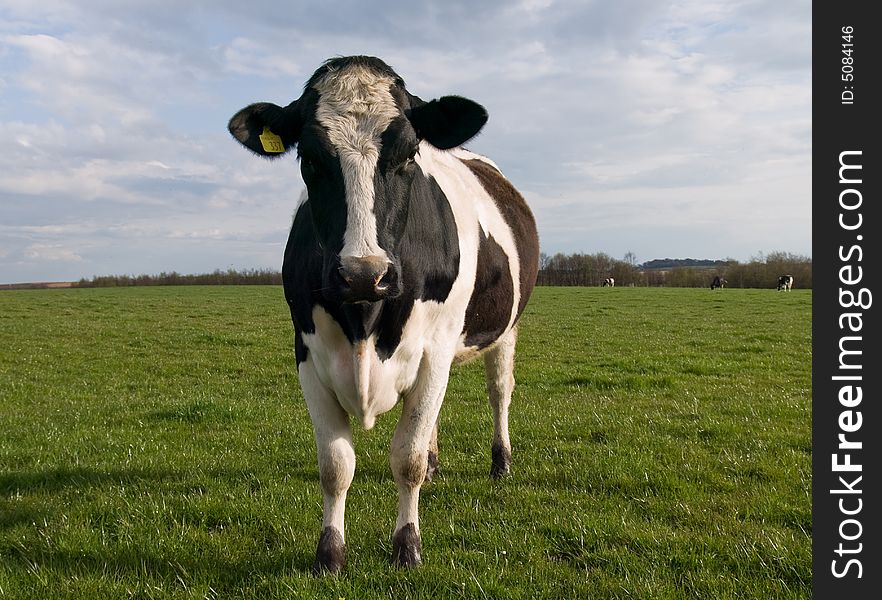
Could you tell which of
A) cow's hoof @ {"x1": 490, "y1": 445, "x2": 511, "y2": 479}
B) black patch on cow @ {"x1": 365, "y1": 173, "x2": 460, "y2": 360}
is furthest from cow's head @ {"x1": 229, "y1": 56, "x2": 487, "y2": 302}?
cow's hoof @ {"x1": 490, "y1": 445, "x2": 511, "y2": 479}

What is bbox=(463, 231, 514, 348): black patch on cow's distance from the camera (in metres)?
5.41

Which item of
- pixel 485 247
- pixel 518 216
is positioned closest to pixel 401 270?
pixel 485 247

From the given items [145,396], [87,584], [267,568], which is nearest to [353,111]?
[267,568]

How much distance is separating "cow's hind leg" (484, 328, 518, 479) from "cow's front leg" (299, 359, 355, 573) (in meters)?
2.42

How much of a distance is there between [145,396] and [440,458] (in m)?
6.89

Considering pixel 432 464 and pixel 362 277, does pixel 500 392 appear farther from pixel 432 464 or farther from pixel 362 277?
pixel 362 277

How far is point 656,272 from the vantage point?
9050 cm

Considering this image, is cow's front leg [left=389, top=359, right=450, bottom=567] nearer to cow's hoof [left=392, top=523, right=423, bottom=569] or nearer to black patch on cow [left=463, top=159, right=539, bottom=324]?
cow's hoof [left=392, top=523, right=423, bottom=569]

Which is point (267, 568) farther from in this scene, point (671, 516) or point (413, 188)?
point (671, 516)

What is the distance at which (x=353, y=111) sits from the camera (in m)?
3.89

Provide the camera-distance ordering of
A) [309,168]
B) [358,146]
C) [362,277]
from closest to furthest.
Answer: [362,277], [358,146], [309,168]

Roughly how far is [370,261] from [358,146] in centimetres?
75

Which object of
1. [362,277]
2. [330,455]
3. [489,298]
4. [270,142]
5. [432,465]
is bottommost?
[432,465]

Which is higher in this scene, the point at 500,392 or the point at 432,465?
the point at 500,392
